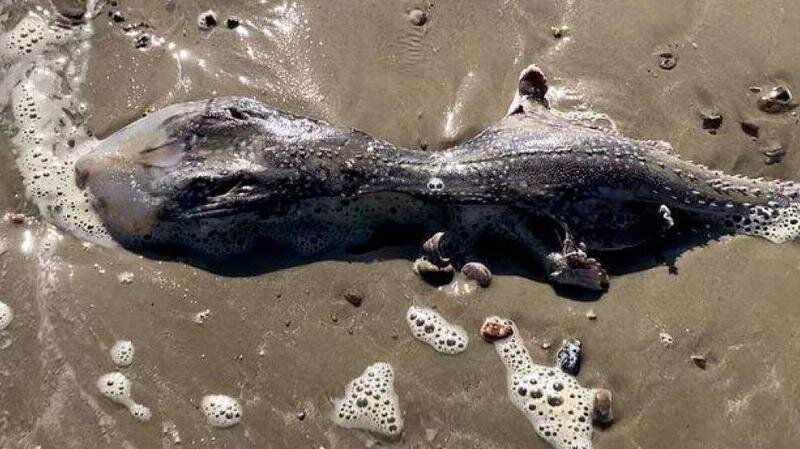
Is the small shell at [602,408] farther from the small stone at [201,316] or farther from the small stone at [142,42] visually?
the small stone at [142,42]

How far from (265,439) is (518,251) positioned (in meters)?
2.86

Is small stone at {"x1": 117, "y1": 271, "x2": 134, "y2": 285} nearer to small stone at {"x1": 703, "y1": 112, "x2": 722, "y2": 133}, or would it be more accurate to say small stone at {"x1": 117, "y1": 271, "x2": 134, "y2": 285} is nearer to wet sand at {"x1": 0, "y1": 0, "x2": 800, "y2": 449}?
wet sand at {"x1": 0, "y1": 0, "x2": 800, "y2": 449}

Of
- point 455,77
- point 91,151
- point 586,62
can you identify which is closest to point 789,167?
point 586,62

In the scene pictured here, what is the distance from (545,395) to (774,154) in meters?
3.41

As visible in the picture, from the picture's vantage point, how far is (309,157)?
22.8 ft

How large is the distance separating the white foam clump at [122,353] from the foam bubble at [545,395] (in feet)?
10.2

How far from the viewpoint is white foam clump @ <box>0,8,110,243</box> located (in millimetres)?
7156

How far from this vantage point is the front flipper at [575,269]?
686 centimetres

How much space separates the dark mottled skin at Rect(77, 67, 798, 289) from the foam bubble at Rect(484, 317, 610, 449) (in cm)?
76

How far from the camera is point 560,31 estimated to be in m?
7.94

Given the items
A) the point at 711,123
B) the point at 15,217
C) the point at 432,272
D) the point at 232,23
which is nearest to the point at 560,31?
the point at 711,123

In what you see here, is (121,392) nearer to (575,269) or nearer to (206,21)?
(206,21)

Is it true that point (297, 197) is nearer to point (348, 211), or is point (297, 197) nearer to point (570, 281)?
point (348, 211)

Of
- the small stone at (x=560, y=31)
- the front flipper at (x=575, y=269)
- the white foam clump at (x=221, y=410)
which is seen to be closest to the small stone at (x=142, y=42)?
the white foam clump at (x=221, y=410)
